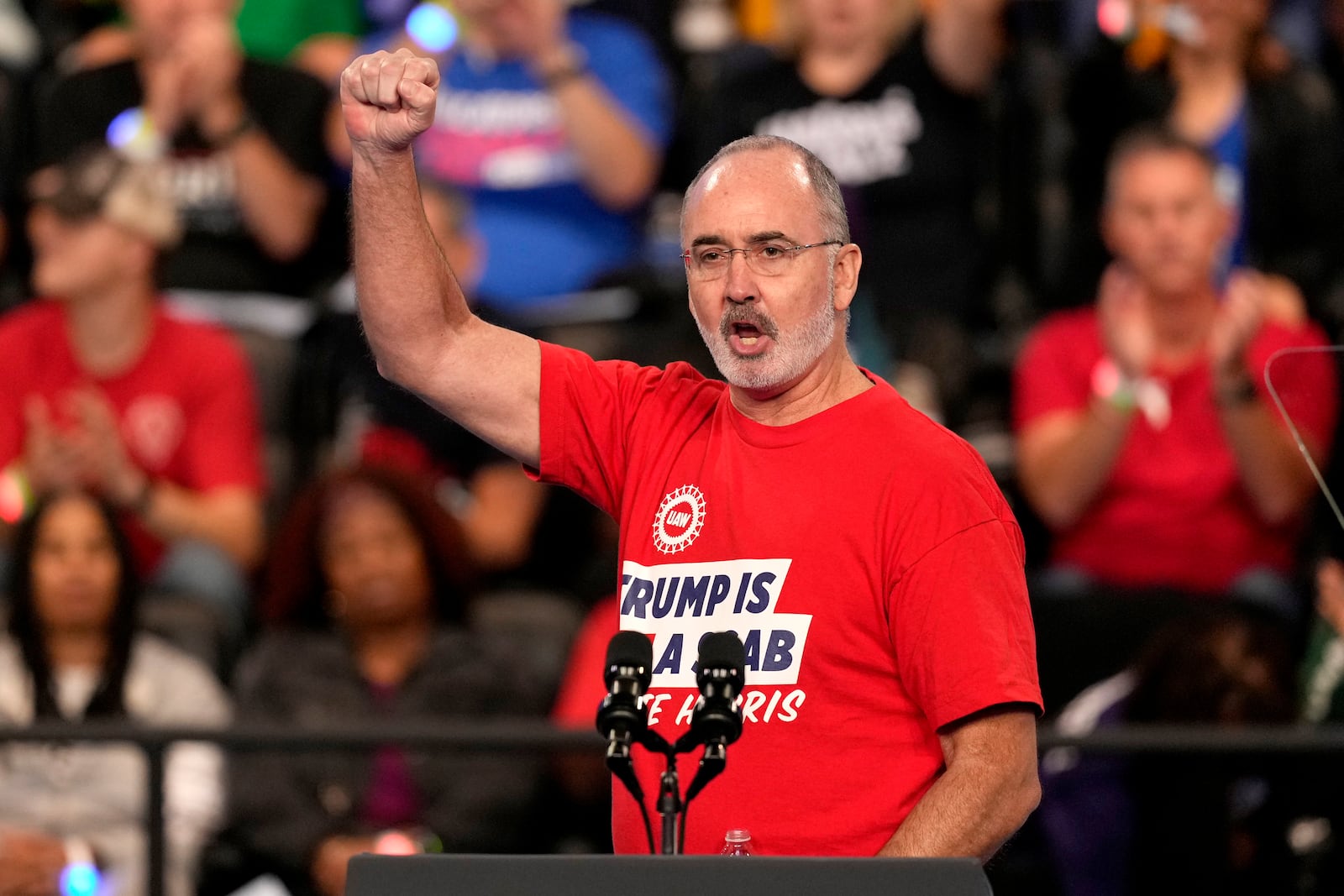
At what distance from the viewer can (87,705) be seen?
179 inches

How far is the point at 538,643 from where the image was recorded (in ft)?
15.5

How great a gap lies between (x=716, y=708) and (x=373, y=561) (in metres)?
2.62

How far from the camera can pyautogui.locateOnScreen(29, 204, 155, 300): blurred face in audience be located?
5336 millimetres

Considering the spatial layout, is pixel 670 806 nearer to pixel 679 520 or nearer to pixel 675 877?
pixel 675 877

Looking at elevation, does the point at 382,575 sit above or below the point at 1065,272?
below

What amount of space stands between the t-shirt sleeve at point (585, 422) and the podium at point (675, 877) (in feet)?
3.01

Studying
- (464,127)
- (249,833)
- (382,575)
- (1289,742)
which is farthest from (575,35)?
(1289,742)

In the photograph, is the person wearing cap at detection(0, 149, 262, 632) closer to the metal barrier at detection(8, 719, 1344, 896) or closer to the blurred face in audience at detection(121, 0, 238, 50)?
the blurred face in audience at detection(121, 0, 238, 50)

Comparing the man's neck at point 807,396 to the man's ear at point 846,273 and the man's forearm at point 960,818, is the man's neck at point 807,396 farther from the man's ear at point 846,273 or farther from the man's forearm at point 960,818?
the man's forearm at point 960,818

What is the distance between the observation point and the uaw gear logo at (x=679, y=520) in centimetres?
262

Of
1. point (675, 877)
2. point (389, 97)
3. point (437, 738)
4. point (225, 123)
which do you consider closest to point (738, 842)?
point (675, 877)

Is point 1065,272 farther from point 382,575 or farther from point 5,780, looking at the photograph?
point 5,780

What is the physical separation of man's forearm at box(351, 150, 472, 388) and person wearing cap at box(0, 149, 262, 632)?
244 cm

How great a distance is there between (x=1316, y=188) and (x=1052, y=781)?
213 cm
